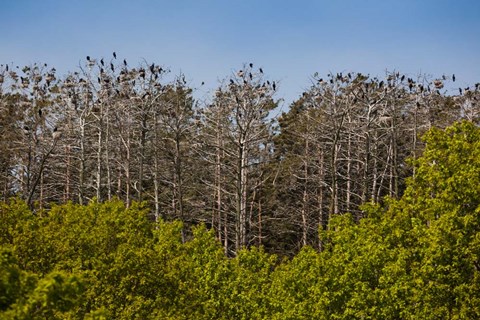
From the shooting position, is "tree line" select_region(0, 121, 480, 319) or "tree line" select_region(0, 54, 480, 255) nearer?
"tree line" select_region(0, 121, 480, 319)

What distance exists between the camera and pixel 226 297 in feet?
83.6

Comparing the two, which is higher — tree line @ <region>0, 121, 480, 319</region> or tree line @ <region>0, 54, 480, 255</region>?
tree line @ <region>0, 54, 480, 255</region>

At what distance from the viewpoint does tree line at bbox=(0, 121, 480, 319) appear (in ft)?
71.9

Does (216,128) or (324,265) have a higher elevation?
(216,128)

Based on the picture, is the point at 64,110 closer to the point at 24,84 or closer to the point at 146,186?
the point at 24,84

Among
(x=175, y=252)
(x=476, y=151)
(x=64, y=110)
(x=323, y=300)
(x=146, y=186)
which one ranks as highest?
(x=64, y=110)

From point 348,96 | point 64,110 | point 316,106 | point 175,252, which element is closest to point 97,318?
point 175,252

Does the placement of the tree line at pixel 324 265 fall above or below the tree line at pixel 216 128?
below

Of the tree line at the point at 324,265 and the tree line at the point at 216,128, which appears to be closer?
the tree line at the point at 324,265

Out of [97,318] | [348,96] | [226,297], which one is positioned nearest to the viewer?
[97,318]

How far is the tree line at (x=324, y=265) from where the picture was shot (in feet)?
71.9

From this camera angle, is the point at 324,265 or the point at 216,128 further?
the point at 216,128

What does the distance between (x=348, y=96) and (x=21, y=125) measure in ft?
86.7

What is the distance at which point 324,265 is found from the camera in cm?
2408
